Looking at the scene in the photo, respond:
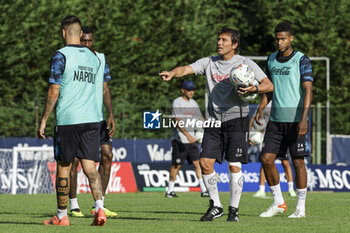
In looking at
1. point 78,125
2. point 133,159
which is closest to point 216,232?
point 78,125

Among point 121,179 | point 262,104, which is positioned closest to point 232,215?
point 262,104

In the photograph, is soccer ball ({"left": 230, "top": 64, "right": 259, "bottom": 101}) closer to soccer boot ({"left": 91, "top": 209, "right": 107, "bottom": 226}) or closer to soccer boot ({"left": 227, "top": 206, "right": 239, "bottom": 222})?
soccer boot ({"left": 227, "top": 206, "right": 239, "bottom": 222})

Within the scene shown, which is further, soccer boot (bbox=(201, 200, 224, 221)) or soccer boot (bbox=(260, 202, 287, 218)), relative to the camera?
soccer boot (bbox=(260, 202, 287, 218))

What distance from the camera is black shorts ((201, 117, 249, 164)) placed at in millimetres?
10672

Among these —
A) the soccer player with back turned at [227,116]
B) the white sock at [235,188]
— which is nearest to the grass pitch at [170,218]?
the white sock at [235,188]

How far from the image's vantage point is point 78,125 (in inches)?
373

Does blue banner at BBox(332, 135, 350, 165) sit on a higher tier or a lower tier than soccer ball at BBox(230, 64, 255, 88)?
lower

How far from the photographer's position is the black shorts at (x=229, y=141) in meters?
10.7

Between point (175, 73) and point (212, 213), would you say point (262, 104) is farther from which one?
point (212, 213)

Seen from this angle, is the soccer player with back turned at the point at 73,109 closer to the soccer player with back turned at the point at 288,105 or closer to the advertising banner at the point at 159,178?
the soccer player with back turned at the point at 288,105

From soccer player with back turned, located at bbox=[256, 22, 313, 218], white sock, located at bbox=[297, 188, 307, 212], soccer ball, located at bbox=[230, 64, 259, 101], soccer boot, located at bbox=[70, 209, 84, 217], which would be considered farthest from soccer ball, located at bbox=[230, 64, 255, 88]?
soccer boot, located at bbox=[70, 209, 84, 217]

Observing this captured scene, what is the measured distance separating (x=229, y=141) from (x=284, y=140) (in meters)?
1.25

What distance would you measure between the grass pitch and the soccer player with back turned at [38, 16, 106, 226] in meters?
0.53

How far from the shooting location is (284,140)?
11.7 metres
